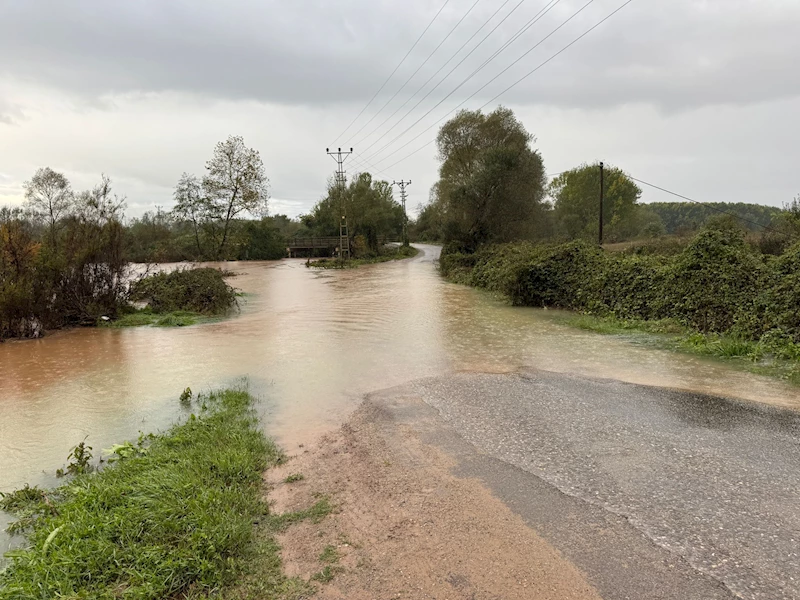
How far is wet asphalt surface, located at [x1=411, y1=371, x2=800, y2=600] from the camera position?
3.06m

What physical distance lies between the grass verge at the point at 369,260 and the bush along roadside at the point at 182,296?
2639 cm

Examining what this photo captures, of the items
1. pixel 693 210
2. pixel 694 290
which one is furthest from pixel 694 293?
pixel 693 210

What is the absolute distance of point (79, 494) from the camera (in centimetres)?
410

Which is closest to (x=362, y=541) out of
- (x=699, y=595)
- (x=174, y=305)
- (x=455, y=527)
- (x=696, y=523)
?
(x=455, y=527)

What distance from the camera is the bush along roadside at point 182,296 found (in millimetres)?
15383

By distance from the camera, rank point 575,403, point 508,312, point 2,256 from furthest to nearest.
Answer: point 508,312
point 2,256
point 575,403

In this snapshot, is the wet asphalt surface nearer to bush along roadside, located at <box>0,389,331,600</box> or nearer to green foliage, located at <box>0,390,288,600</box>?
bush along roadside, located at <box>0,389,331,600</box>

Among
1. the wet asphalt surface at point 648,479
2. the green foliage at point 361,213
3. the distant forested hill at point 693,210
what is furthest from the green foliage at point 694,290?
the distant forested hill at point 693,210

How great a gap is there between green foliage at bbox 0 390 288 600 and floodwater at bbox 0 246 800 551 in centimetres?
64

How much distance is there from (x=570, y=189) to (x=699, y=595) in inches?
2180

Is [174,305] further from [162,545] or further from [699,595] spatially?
[699,595]

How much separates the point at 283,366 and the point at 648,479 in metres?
6.72

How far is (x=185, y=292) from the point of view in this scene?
16.5 metres

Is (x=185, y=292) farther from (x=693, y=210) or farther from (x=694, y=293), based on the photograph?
(x=693, y=210)
